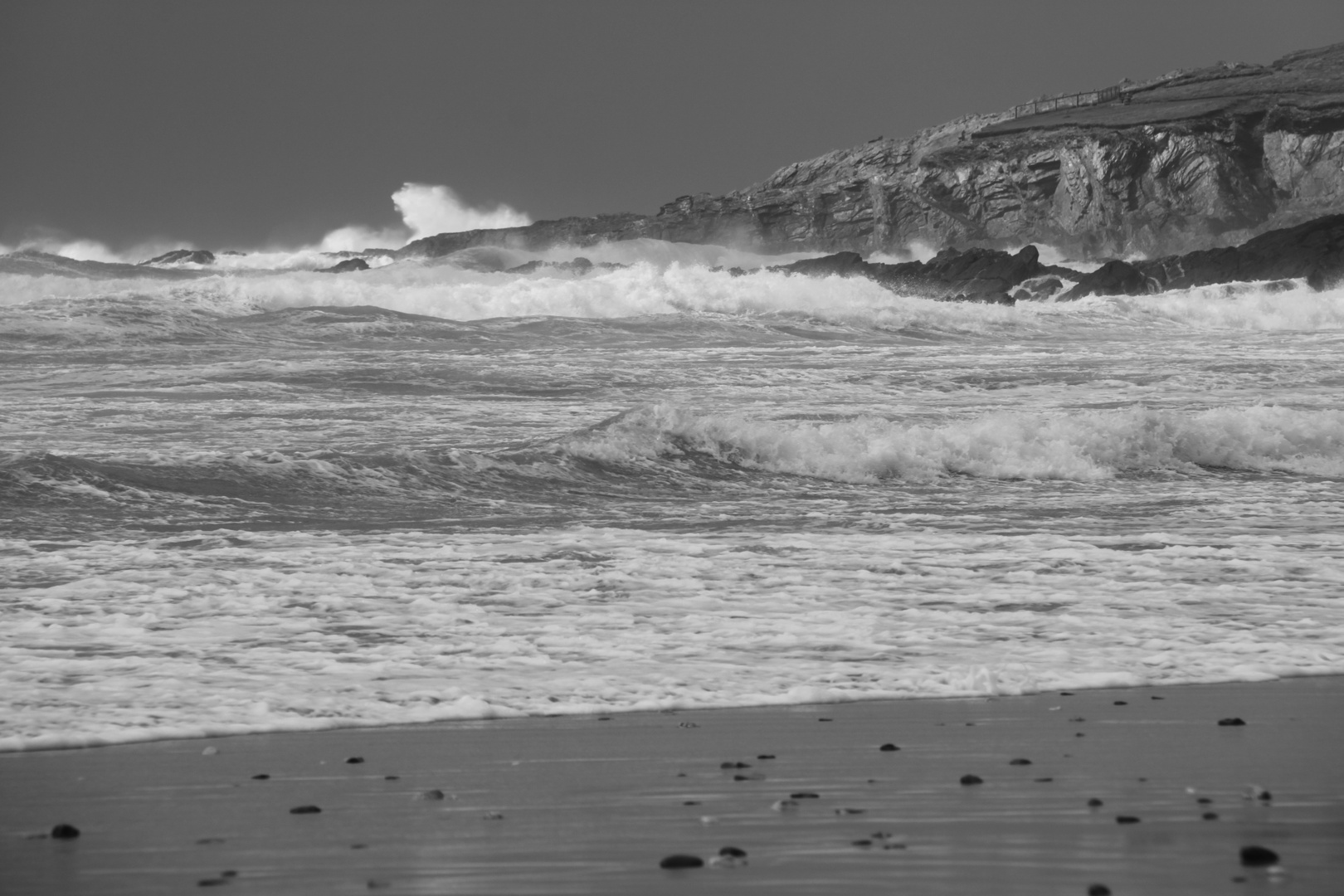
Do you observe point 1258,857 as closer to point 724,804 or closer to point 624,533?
point 724,804

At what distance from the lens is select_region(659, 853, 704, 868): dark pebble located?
2.96 meters

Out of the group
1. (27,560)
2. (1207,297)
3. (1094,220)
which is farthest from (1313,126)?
(27,560)

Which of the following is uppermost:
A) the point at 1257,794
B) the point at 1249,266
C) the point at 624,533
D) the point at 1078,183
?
the point at 1078,183

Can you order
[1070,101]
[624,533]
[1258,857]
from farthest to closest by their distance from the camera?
[1070,101], [624,533], [1258,857]

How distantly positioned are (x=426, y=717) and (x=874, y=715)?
1.40 m

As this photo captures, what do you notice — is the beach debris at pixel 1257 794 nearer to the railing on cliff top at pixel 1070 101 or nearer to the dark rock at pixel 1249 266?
the dark rock at pixel 1249 266

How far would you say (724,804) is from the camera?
3.51m

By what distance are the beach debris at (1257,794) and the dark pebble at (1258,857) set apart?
55cm

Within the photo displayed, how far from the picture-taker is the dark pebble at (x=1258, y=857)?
2.88m

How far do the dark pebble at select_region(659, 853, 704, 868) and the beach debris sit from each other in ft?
4.51

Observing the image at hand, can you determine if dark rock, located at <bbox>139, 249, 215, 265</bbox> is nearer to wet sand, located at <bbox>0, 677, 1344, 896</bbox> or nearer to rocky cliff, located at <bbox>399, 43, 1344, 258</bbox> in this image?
rocky cliff, located at <bbox>399, 43, 1344, 258</bbox>

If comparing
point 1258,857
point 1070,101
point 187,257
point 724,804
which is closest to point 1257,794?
point 1258,857

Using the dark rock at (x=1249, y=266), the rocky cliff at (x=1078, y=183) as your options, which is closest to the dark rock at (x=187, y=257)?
the rocky cliff at (x=1078, y=183)

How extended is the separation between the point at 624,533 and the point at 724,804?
17.7ft
